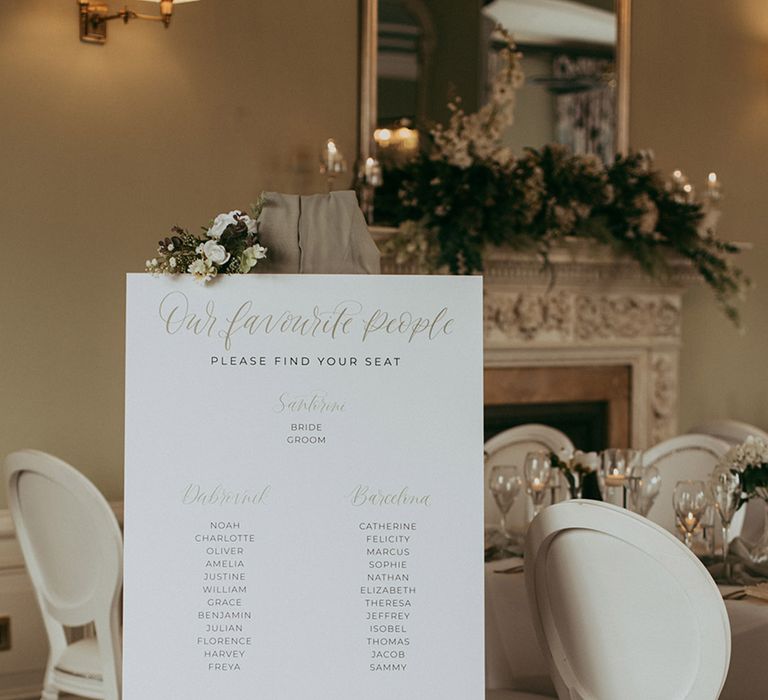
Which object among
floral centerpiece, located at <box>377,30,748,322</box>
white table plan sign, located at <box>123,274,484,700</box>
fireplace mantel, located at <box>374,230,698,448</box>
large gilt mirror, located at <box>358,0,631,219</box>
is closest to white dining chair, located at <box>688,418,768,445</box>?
fireplace mantel, located at <box>374,230,698,448</box>

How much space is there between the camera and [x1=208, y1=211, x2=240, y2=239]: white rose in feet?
6.28

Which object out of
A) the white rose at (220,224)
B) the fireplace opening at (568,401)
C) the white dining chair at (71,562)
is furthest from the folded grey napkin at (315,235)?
the fireplace opening at (568,401)

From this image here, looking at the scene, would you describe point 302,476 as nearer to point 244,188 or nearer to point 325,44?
point 244,188

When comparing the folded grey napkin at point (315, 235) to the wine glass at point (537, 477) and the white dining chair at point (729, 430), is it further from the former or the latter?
the white dining chair at point (729, 430)

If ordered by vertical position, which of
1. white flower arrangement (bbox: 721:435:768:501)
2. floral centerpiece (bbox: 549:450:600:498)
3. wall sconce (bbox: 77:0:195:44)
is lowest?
floral centerpiece (bbox: 549:450:600:498)

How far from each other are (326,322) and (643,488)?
1532 mm

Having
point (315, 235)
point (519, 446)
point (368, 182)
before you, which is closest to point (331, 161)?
point (368, 182)

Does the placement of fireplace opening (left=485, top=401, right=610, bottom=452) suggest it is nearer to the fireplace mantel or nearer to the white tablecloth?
the fireplace mantel

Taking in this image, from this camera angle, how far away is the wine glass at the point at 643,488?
314cm

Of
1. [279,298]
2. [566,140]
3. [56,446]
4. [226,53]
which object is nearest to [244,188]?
[226,53]

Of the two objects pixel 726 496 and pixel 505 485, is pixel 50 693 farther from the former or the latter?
pixel 726 496

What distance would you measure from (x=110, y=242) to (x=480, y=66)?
1.72m

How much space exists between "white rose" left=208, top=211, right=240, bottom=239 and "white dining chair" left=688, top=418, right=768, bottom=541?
7.11 feet

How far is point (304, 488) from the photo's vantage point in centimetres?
192
